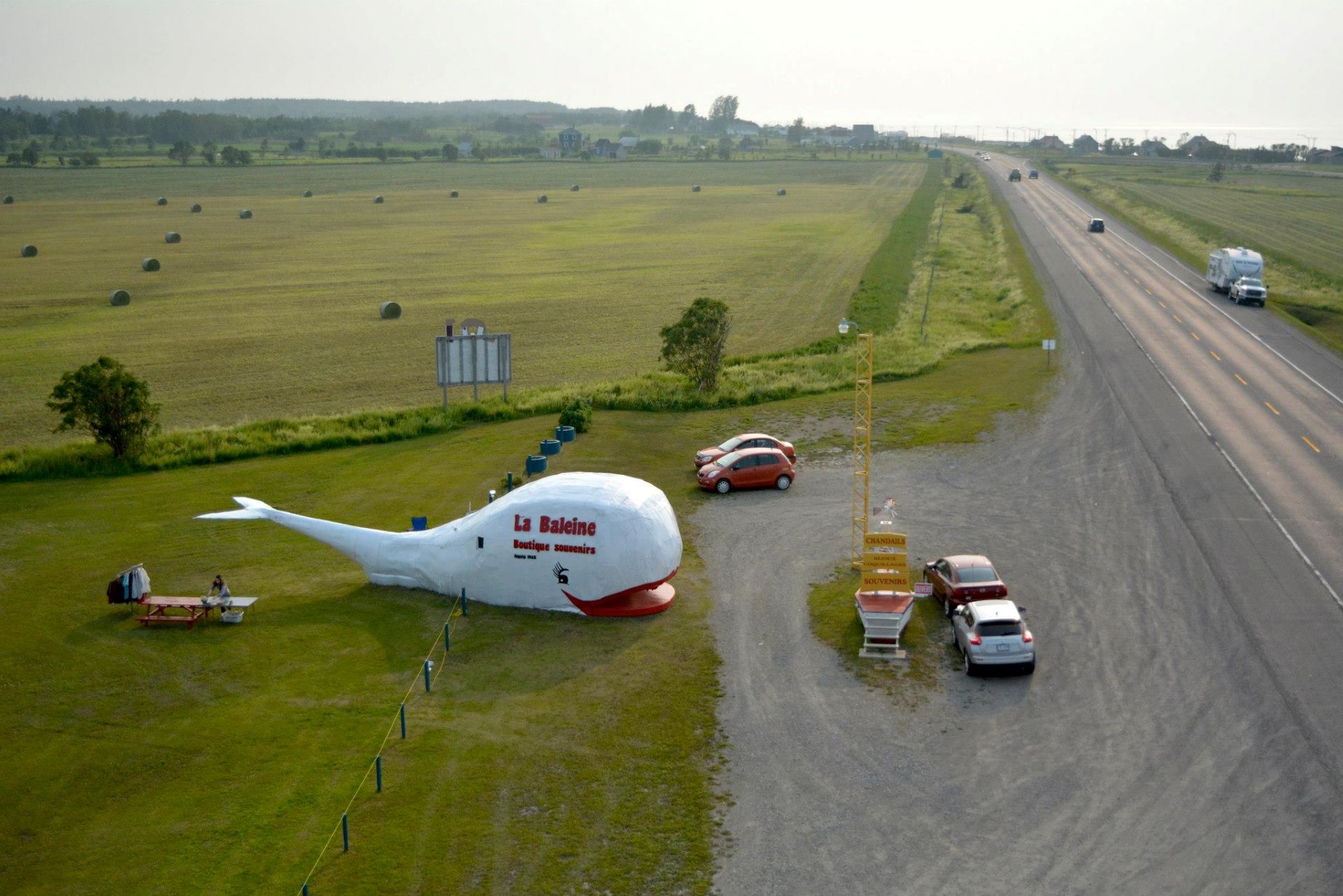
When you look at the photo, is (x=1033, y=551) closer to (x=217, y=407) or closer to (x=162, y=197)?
(x=217, y=407)

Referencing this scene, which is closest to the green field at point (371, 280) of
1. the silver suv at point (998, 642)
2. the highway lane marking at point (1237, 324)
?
the highway lane marking at point (1237, 324)

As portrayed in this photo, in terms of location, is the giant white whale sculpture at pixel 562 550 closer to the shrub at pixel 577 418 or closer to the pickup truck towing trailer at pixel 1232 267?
the shrub at pixel 577 418

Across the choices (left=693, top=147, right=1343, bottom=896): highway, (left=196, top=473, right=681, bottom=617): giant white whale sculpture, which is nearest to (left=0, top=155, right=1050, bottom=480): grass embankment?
(left=693, top=147, right=1343, bottom=896): highway

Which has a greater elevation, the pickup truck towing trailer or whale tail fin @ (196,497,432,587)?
the pickup truck towing trailer

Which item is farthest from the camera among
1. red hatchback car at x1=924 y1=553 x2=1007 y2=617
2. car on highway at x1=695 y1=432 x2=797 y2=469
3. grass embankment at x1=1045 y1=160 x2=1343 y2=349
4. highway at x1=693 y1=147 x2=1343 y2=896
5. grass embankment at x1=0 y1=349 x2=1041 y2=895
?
grass embankment at x1=1045 y1=160 x2=1343 y2=349

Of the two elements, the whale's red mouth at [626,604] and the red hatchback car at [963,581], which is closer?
the red hatchback car at [963,581]

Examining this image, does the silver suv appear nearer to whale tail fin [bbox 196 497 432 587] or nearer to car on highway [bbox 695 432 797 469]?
whale tail fin [bbox 196 497 432 587]
